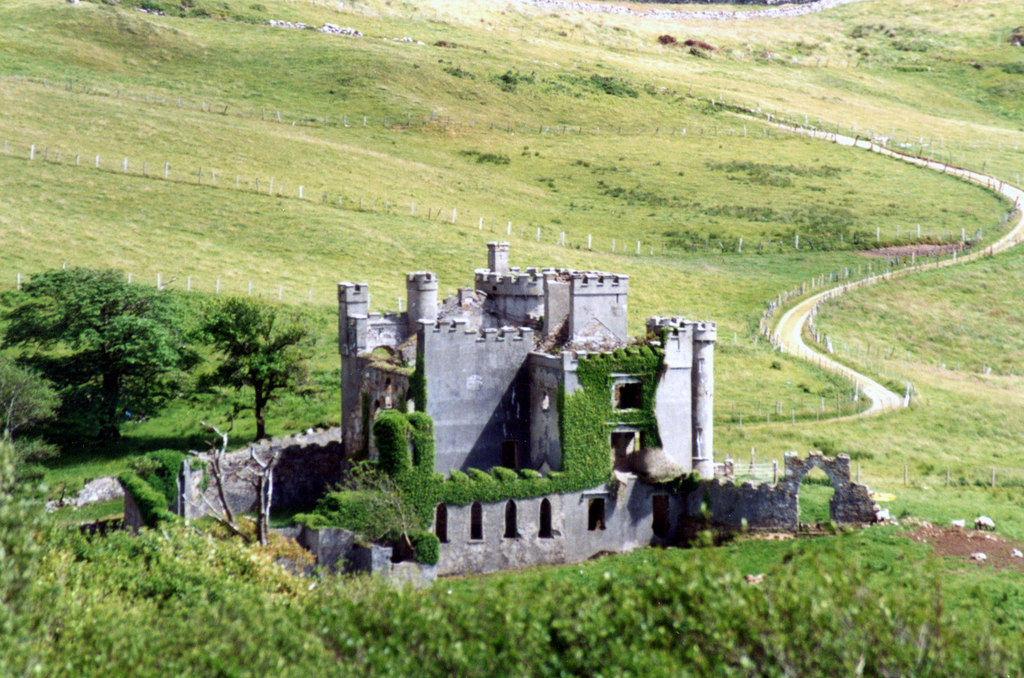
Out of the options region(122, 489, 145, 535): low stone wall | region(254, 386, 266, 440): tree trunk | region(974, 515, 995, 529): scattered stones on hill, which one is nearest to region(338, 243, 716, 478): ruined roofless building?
region(254, 386, 266, 440): tree trunk

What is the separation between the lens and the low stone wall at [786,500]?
52.3 m

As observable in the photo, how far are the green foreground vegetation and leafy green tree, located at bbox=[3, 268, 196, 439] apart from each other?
73.0 inches

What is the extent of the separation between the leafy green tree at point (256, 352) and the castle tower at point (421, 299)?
317 inches

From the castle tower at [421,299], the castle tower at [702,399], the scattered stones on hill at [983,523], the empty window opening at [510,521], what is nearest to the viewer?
the scattered stones on hill at [983,523]

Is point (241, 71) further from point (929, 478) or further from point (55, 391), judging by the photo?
point (929, 478)

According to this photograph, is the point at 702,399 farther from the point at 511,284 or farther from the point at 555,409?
the point at 511,284

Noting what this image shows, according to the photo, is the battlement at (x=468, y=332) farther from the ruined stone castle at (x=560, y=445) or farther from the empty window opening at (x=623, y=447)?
the empty window opening at (x=623, y=447)

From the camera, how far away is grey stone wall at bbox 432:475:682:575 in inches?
2005

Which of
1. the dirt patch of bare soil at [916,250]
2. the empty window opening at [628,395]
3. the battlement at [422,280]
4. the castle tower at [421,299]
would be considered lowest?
the empty window opening at [628,395]

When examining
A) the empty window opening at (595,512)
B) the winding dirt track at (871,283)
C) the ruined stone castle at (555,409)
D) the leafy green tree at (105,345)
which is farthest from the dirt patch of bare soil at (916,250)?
the empty window opening at (595,512)

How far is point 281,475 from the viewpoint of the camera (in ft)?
198

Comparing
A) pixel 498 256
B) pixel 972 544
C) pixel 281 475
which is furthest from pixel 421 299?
pixel 972 544

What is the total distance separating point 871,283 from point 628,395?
201 feet

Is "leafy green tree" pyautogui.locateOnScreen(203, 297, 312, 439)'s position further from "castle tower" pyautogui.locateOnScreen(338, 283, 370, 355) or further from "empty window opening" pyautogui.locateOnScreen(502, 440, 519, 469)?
"empty window opening" pyautogui.locateOnScreen(502, 440, 519, 469)
